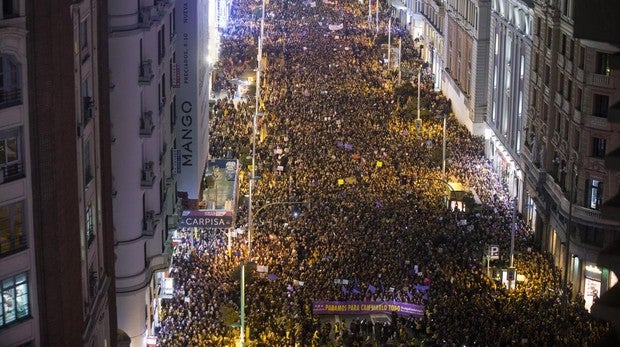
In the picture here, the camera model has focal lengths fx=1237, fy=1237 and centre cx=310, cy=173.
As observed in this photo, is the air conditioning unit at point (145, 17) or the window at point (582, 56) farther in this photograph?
the window at point (582, 56)

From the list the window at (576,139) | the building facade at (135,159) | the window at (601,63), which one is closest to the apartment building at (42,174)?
the building facade at (135,159)

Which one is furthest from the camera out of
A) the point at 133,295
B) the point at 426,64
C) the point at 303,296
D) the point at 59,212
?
the point at 426,64

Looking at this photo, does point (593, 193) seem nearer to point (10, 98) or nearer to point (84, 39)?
point (84, 39)

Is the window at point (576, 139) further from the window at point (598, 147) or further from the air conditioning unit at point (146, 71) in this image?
the air conditioning unit at point (146, 71)

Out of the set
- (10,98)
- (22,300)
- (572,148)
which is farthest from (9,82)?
(572,148)

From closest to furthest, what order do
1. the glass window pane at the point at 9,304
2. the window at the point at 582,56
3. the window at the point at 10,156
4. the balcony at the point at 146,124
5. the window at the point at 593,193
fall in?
1. the window at the point at 10,156
2. the glass window pane at the point at 9,304
3. the balcony at the point at 146,124
4. the window at the point at 593,193
5. the window at the point at 582,56

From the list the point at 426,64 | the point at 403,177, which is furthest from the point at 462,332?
the point at 426,64

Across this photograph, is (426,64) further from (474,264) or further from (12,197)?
(12,197)

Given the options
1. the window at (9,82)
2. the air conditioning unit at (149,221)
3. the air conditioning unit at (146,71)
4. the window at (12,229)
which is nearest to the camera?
the window at (9,82)
